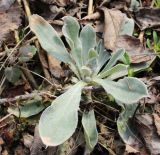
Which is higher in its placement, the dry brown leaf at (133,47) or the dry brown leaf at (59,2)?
the dry brown leaf at (59,2)

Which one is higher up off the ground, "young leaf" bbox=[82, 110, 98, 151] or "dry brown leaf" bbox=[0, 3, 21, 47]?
"dry brown leaf" bbox=[0, 3, 21, 47]

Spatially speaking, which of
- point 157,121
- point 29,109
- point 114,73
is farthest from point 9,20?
point 157,121

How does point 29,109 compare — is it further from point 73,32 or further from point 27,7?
point 27,7

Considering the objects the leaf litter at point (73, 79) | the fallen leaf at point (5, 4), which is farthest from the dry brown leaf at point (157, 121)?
the fallen leaf at point (5, 4)

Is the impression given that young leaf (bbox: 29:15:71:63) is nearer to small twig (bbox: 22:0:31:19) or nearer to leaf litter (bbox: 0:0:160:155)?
leaf litter (bbox: 0:0:160:155)

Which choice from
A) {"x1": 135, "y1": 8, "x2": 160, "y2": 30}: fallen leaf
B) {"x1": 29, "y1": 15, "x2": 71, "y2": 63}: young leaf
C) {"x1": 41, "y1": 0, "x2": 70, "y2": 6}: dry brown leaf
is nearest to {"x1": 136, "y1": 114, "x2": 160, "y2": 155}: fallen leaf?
{"x1": 29, "y1": 15, "x2": 71, "y2": 63}: young leaf

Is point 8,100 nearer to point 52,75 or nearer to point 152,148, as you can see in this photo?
point 52,75

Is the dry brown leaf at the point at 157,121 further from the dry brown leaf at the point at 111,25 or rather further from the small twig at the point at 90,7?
the small twig at the point at 90,7
